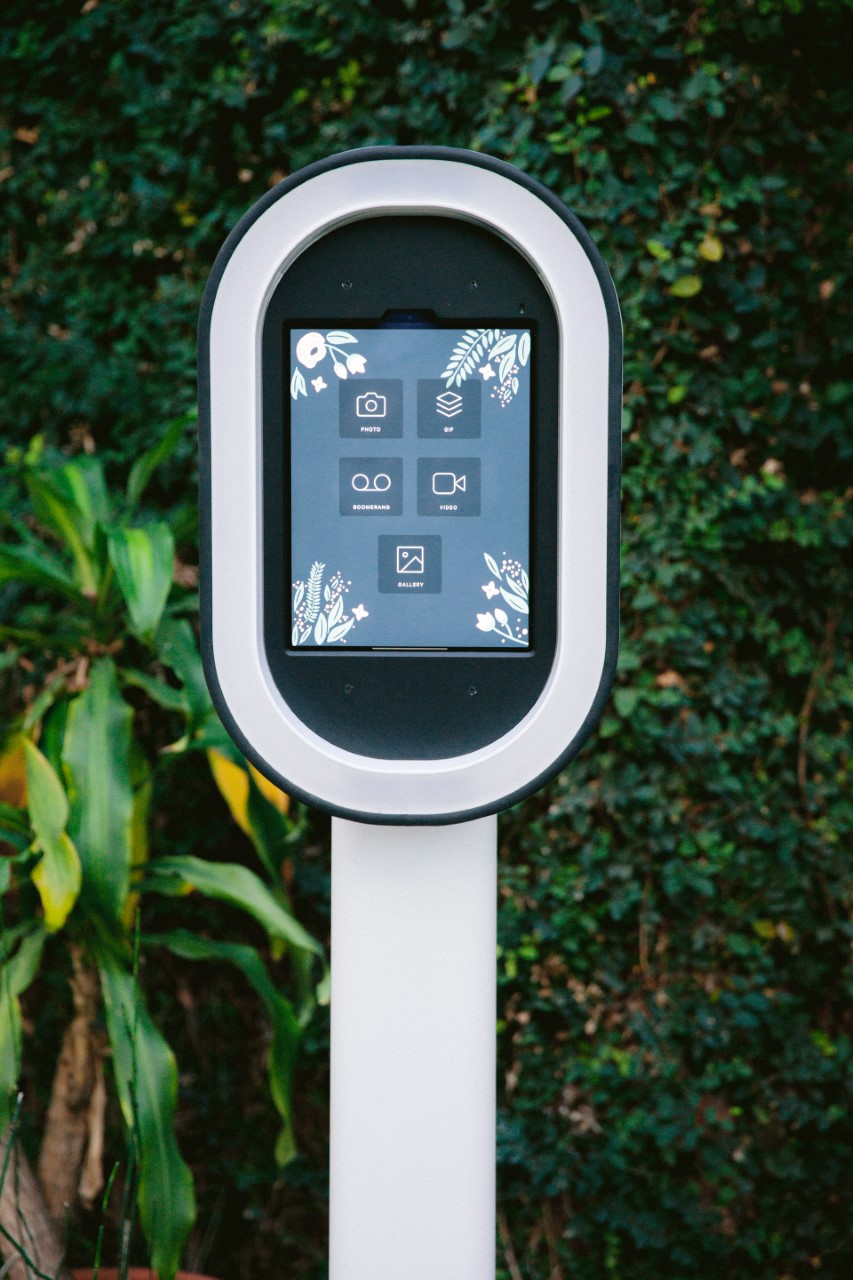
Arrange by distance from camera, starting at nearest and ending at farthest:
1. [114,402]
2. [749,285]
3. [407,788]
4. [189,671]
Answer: [407,788] < [189,671] < [749,285] < [114,402]

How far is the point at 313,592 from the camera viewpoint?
1.00 m

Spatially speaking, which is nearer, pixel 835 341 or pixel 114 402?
pixel 835 341

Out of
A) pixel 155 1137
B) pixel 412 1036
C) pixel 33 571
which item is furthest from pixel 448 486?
pixel 155 1137

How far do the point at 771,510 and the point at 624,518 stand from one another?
292 millimetres

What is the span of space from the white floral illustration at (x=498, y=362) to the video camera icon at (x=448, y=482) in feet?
0.27

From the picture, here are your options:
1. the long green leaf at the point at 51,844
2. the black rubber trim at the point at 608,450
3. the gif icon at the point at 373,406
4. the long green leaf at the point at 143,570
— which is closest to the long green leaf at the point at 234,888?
the long green leaf at the point at 51,844

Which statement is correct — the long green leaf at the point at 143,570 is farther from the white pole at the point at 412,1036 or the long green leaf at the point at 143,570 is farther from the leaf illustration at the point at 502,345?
the leaf illustration at the point at 502,345

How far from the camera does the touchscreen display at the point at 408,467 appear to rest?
0.98 m

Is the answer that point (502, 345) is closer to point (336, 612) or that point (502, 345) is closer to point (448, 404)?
point (448, 404)

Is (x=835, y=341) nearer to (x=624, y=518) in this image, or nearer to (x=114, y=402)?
(x=624, y=518)

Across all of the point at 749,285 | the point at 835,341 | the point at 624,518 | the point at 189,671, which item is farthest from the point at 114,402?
the point at 835,341

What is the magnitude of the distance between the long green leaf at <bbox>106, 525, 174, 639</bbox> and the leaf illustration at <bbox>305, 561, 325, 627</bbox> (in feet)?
1.82

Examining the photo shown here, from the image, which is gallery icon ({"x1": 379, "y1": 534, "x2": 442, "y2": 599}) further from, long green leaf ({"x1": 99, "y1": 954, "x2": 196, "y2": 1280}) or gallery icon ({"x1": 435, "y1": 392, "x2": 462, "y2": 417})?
long green leaf ({"x1": 99, "y1": 954, "x2": 196, "y2": 1280})

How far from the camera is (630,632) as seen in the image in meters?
1.91
